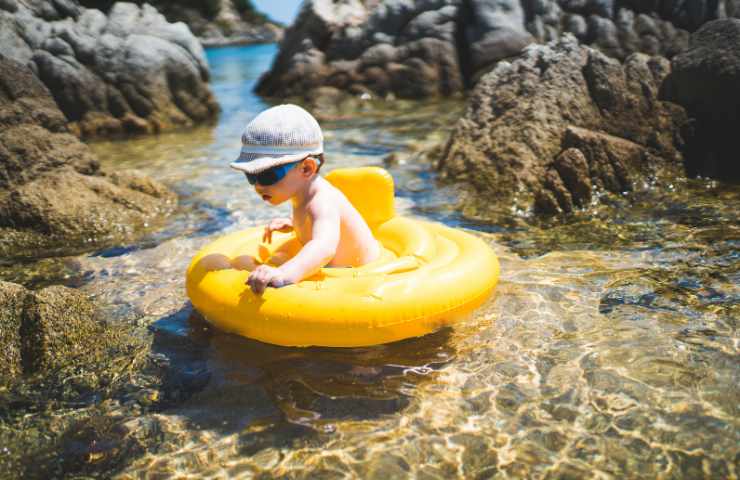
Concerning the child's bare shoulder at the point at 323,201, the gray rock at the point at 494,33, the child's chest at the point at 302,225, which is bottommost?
the child's chest at the point at 302,225

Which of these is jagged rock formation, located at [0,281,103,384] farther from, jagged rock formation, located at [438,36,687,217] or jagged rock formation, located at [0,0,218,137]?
jagged rock formation, located at [0,0,218,137]

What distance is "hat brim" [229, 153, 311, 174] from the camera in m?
3.42

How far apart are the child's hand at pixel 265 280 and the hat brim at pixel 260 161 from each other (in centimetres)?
56

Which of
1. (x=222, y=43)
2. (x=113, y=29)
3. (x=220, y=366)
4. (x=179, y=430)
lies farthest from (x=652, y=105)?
(x=222, y=43)

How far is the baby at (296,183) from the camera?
347cm

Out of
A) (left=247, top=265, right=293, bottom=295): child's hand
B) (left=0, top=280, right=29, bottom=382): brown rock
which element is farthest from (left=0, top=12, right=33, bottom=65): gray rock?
(left=247, top=265, right=293, bottom=295): child's hand

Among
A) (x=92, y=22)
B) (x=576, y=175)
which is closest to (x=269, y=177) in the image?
(x=576, y=175)

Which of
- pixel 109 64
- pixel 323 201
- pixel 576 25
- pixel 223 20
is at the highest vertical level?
pixel 223 20

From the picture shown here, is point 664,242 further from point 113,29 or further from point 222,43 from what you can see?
point 222,43

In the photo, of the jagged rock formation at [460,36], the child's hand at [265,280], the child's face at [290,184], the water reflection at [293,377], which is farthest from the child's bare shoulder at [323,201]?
the jagged rock formation at [460,36]

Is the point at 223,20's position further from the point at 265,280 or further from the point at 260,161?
the point at 265,280

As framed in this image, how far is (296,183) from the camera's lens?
3660mm

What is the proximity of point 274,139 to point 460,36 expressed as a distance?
1518 cm

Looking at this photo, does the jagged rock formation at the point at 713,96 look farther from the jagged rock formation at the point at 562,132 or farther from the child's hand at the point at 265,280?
the child's hand at the point at 265,280
